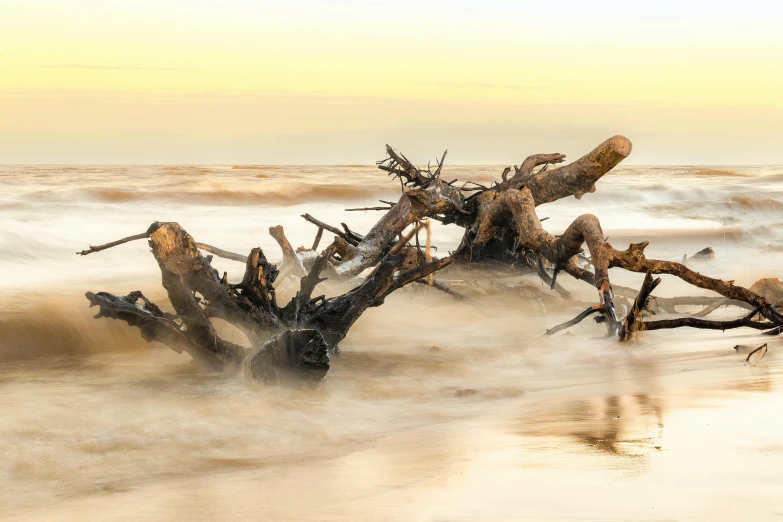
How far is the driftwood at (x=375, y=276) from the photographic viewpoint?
13.8 ft

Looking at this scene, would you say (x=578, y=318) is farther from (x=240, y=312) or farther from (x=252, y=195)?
(x=252, y=195)

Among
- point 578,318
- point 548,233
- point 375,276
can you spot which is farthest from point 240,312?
point 548,233

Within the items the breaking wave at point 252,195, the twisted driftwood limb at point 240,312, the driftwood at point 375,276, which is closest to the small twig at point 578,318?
the driftwood at point 375,276

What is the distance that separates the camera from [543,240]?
18.7ft

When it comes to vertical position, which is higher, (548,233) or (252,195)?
(252,195)

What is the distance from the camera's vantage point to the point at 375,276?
15.5 ft

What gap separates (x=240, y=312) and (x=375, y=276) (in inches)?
30.9

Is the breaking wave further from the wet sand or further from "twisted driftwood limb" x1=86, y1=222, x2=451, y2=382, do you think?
"twisted driftwood limb" x1=86, y1=222, x2=451, y2=382

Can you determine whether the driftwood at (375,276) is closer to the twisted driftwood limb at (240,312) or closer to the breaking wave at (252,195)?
the twisted driftwood limb at (240,312)

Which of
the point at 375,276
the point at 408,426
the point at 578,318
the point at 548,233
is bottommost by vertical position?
the point at 408,426

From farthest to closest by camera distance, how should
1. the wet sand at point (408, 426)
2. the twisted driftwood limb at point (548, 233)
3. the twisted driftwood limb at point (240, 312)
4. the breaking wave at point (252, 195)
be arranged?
the breaking wave at point (252, 195) → the twisted driftwood limb at point (548, 233) → the twisted driftwood limb at point (240, 312) → the wet sand at point (408, 426)

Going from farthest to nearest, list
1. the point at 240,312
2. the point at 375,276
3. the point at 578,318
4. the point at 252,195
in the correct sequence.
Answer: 1. the point at 252,195
2. the point at 578,318
3. the point at 375,276
4. the point at 240,312

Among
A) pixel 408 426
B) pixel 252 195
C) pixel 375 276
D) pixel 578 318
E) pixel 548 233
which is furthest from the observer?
pixel 252 195

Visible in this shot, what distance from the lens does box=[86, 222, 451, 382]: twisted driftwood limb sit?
13.6ft
